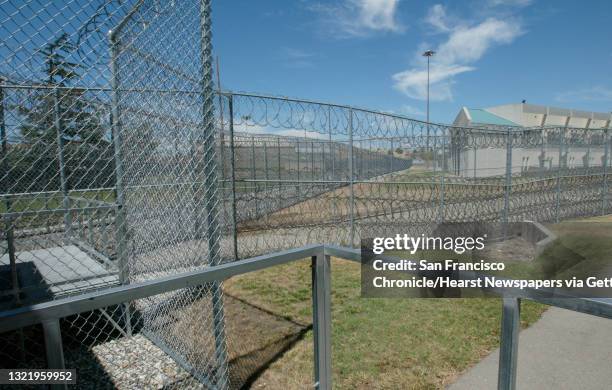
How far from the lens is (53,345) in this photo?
1.27 metres

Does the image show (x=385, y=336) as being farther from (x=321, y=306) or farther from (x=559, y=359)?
(x=321, y=306)

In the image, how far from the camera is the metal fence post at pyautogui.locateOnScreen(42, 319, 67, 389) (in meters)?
1.25

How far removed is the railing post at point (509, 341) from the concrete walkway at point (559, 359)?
1.95 metres

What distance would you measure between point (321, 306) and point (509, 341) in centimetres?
103

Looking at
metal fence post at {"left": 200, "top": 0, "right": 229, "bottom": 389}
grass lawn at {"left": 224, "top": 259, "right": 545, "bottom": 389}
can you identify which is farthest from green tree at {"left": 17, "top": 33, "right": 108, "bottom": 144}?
grass lawn at {"left": 224, "top": 259, "right": 545, "bottom": 389}

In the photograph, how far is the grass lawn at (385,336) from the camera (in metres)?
3.32

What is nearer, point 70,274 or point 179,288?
point 179,288

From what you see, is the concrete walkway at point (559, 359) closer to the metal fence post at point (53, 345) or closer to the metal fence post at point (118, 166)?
the metal fence post at point (53, 345)

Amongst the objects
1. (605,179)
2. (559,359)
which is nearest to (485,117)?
(605,179)

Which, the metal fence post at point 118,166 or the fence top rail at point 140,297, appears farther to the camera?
the metal fence post at point 118,166

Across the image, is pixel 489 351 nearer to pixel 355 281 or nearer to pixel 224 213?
pixel 355 281

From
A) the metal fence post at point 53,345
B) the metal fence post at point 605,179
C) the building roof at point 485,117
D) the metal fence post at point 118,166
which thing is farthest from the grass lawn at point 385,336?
the building roof at point 485,117

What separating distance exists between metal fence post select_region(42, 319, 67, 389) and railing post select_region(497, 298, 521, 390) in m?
1.59

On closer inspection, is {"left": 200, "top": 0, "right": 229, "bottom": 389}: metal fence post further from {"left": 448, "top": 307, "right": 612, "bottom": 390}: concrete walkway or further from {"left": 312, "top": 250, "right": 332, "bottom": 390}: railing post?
{"left": 448, "top": 307, "right": 612, "bottom": 390}: concrete walkway
